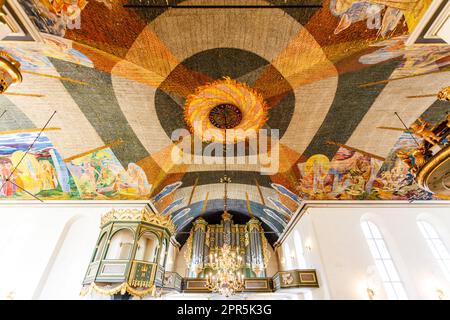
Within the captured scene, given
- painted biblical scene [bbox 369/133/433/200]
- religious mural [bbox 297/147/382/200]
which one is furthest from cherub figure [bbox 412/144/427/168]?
painted biblical scene [bbox 369/133/433/200]

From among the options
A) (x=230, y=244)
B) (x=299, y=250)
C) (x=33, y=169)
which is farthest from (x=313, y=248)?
(x=33, y=169)

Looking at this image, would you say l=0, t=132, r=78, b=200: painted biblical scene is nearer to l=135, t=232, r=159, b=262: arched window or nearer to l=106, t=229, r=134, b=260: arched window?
l=106, t=229, r=134, b=260: arched window

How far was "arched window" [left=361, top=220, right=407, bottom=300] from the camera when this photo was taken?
27.9 feet

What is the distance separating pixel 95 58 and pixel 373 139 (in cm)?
964

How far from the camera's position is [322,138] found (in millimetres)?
8141

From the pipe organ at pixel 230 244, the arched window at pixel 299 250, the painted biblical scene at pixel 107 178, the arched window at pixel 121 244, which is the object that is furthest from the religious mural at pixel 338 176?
the arched window at pixel 121 244

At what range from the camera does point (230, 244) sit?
45.2ft

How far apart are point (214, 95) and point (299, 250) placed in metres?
9.21

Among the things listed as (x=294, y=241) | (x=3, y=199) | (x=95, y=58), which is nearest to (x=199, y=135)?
(x=95, y=58)

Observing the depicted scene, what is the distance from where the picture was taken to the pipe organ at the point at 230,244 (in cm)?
1287

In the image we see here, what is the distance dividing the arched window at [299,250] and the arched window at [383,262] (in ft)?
9.79

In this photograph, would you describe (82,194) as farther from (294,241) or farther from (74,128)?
(294,241)

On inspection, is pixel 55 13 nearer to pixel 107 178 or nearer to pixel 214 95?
pixel 214 95

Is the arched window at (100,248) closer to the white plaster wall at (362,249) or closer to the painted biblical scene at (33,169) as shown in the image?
the painted biblical scene at (33,169)
